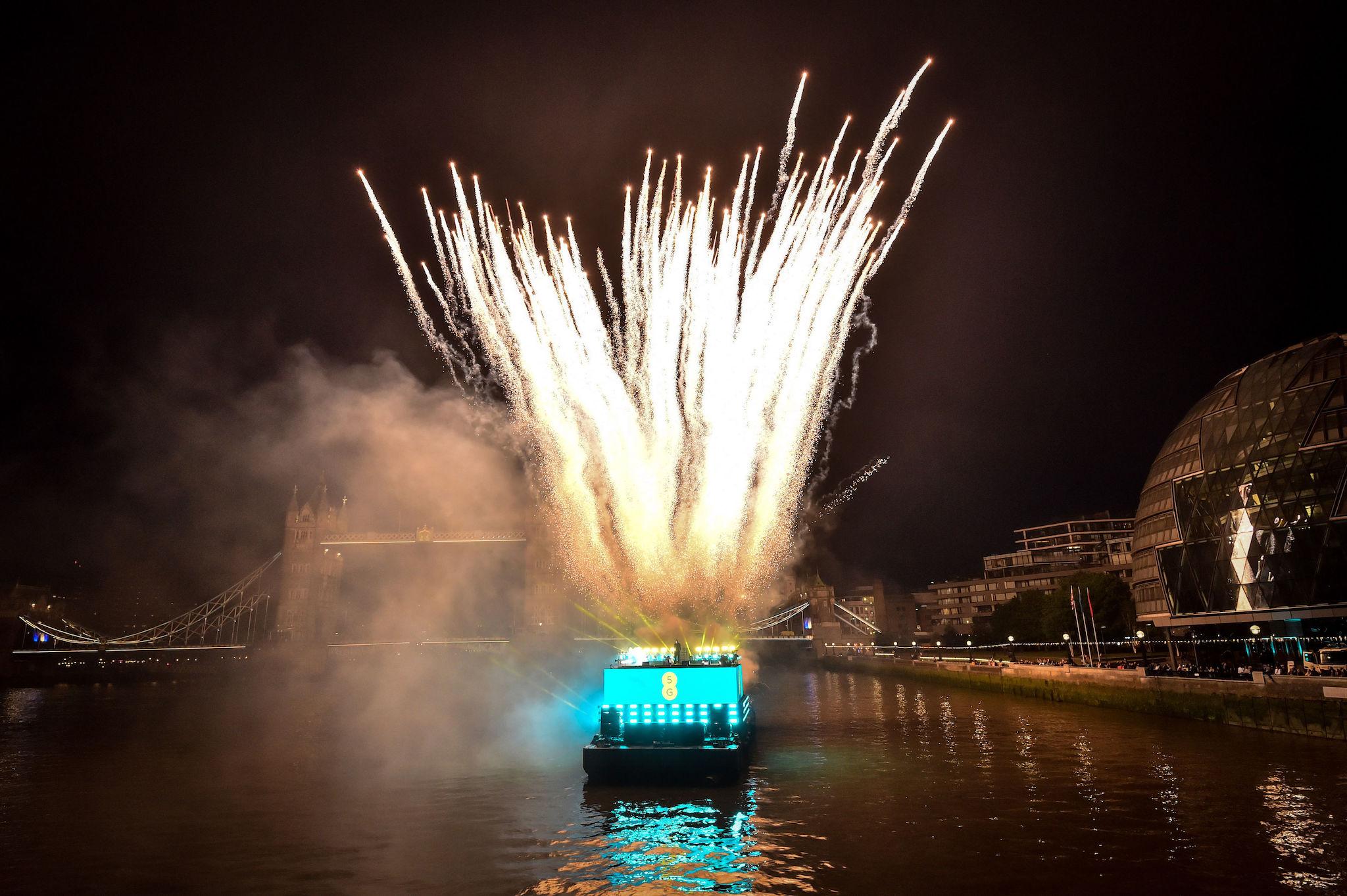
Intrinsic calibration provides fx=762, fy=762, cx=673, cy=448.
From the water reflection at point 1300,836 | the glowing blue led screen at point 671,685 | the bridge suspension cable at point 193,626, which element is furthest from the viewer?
the bridge suspension cable at point 193,626

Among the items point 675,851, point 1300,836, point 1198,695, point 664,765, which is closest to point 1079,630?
point 1198,695

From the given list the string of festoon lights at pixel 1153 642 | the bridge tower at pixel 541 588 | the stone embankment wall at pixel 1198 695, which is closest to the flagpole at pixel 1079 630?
the string of festoon lights at pixel 1153 642

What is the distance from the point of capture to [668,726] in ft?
83.9

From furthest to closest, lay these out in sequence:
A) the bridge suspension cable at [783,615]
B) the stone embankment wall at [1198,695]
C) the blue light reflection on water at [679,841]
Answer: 1. the bridge suspension cable at [783,615]
2. the stone embankment wall at [1198,695]
3. the blue light reflection on water at [679,841]

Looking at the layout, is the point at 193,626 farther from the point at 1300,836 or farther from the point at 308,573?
the point at 1300,836

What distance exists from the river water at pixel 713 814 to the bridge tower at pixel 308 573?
3369 inches

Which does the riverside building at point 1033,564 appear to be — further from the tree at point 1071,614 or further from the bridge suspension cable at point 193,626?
the bridge suspension cable at point 193,626

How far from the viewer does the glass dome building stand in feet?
169

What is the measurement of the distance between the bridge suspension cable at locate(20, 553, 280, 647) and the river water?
276ft

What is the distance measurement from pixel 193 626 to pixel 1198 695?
138 meters

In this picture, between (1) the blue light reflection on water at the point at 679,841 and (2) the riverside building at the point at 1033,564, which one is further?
(2) the riverside building at the point at 1033,564

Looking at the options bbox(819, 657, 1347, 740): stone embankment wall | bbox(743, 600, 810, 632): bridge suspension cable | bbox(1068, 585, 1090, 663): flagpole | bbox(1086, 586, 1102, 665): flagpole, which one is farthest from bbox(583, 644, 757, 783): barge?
bbox(743, 600, 810, 632): bridge suspension cable

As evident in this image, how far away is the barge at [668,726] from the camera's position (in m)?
24.8

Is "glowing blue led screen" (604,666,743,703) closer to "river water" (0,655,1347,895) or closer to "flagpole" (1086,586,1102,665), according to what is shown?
"river water" (0,655,1347,895)
